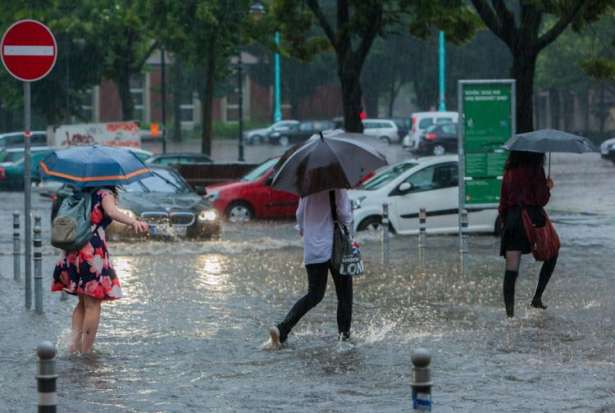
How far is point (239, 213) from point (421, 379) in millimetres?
24515

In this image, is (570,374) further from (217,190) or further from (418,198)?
(217,190)

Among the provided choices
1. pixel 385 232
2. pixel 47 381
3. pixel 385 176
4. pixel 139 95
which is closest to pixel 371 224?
pixel 385 176

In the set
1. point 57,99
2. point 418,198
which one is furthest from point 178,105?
point 418,198

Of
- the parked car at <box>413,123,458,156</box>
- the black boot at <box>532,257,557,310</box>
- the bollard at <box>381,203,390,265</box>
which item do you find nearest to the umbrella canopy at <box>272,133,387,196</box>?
the black boot at <box>532,257,557,310</box>

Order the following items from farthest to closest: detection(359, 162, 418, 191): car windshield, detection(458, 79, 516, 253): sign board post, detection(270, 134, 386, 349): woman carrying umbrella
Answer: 1. detection(359, 162, 418, 191): car windshield
2. detection(458, 79, 516, 253): sign board post
3. detection(270, 134, 386, 349): woman carrying umbrella

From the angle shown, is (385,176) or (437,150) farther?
(437,150)

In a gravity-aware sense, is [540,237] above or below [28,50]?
below

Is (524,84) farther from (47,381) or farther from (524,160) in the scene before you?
(47,381)

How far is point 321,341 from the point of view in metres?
12.5

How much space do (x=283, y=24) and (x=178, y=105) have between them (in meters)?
51.3

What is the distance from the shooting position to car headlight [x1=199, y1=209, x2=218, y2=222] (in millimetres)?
25000

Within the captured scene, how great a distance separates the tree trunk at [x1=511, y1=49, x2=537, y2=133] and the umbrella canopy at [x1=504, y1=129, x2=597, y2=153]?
9.93m

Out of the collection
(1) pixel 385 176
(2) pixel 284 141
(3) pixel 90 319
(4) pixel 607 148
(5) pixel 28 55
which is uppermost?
(2) pixel 284 141

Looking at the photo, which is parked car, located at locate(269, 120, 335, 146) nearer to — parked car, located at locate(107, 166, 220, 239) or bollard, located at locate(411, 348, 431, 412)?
parked car, located at locate(107, 166, 220, 239)
